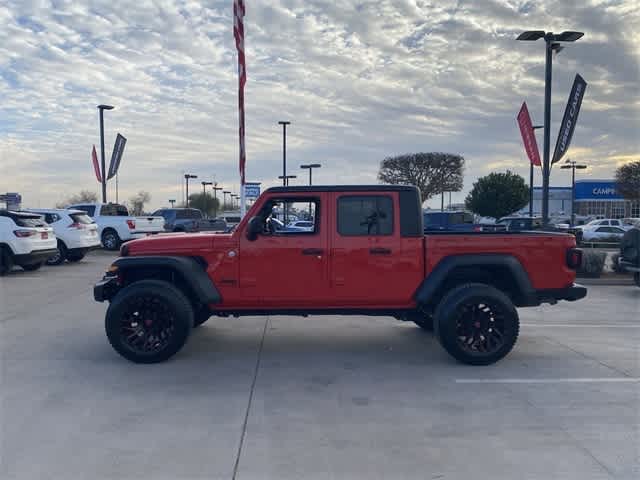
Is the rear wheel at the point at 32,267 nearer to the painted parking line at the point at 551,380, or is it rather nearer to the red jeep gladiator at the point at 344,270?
the red jeep gladiator at the point at 344,270

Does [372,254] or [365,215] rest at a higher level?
[365,215]

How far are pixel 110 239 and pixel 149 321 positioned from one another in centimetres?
1568

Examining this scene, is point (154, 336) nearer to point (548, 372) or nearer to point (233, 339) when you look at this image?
point (233, 339)

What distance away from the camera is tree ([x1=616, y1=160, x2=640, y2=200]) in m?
43.8

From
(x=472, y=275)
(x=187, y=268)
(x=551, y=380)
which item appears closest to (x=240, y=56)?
(x=187, y=268)

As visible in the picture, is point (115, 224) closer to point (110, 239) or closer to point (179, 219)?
point (110, 239)

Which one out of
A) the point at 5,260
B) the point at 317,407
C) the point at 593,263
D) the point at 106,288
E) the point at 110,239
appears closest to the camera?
the point at 317,407

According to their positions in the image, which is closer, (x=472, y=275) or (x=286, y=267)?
(x=286, y=267)

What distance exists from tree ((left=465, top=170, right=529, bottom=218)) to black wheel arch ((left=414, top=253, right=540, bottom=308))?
127ft

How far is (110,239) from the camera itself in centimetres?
2012

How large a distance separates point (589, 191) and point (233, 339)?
68.7m

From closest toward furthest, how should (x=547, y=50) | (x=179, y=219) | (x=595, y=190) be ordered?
1. (x=547, y=50)
2. (x=179, y=219)
3. (x=595, y=190)

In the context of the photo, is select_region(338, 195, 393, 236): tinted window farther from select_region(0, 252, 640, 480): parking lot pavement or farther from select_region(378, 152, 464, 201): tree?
select_region(378, 152, 464, 201): tree

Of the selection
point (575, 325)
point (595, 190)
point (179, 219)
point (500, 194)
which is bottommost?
point (575, 325)
